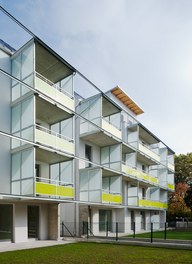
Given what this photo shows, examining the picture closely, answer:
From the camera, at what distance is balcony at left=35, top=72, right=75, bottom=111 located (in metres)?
20.1

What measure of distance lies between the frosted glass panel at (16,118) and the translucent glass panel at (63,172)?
468 centimetres

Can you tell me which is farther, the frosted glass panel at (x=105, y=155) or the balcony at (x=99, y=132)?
the frosted glass panel at (x=105, y=155)

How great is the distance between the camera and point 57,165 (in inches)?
918

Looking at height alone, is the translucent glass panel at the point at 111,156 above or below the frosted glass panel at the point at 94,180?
above


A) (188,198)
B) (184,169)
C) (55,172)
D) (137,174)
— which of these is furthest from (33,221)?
(184,169)

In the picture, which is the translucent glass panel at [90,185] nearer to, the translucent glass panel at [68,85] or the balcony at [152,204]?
the translucent glass panel at [68,85]

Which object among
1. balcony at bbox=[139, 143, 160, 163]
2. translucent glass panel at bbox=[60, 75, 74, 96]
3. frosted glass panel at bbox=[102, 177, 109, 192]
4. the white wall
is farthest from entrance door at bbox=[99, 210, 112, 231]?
translucent glass panel at bbox=[60, 75, 74, 96]

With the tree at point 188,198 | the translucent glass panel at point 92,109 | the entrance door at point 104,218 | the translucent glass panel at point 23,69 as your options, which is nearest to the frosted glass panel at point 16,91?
the translucent glass panel at point 23,69

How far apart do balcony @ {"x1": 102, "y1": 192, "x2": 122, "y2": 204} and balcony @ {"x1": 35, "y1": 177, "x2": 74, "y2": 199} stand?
4.94 metres

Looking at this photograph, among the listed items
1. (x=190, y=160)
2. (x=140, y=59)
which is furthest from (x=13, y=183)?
(x=190, y=160)

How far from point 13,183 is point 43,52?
28.2 feet

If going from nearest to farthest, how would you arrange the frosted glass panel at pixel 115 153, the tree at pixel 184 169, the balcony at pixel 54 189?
1. the balcony at pixel 54 189
2. the frosted glass panel at pixel 115 153
3. the tree at pixel 184 169

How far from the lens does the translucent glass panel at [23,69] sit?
1962 cm

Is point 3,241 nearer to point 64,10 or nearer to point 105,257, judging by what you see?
point 105,257
